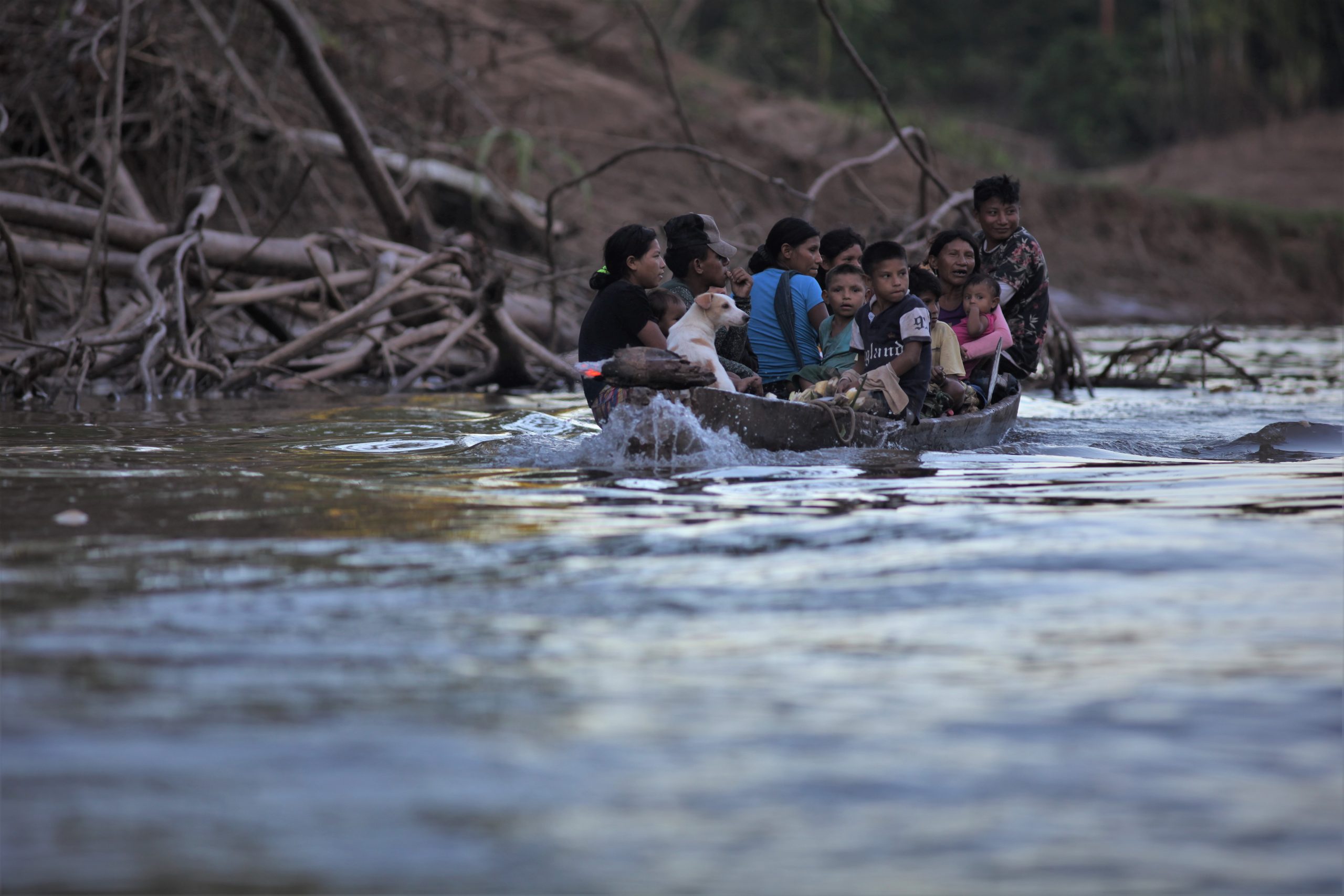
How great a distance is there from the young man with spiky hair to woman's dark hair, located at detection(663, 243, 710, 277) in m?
1.89

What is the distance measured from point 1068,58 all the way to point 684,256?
32847 millimetres

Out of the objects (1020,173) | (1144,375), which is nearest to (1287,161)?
(1020,173)

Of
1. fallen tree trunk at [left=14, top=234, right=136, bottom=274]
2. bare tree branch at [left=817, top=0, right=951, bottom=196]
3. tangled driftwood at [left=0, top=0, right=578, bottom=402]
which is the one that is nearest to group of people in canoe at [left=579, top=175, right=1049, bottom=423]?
bare tree branch at [left=817, top=0, right=951, bottom=196]

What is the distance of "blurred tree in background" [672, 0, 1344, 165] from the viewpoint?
32.9 metres

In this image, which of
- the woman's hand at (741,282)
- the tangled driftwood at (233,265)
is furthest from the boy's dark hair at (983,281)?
the tangled driftwood at (233,265)

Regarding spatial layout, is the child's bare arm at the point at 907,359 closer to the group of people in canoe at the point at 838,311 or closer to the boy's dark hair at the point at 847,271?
the group of people in canoe at the point at 838,311

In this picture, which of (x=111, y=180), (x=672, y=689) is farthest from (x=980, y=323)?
(x=111, y=180)

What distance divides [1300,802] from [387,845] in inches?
54.8

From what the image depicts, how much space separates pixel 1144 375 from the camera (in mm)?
13359

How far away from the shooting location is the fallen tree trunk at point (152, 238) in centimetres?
1020

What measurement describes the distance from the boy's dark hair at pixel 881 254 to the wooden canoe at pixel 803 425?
27.0 inches

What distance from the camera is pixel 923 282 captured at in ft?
24.8

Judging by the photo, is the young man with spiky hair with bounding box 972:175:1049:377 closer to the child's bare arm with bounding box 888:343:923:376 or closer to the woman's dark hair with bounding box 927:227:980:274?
the woman's dark hair with bounding box 927:227:980:274

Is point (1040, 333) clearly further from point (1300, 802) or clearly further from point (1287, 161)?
point (1287, 161)
